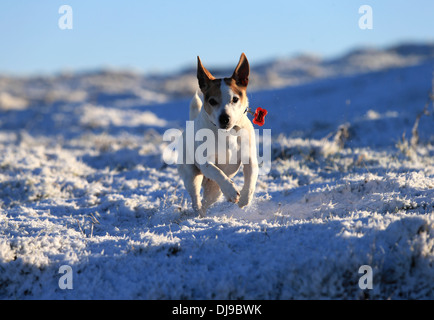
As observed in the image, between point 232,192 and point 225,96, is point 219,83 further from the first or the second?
point 232,192

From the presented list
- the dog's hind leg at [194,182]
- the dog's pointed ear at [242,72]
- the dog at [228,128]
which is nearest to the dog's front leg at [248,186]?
the dog at [228,128]

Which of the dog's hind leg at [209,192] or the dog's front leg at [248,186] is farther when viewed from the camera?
the dog's hind leg at [209,192]

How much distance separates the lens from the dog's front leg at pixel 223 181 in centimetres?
466

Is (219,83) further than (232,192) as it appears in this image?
Yes

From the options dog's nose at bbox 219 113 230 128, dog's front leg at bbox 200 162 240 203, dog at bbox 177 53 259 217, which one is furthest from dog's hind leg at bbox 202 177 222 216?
dog's nose at bbox 219 113 230 128

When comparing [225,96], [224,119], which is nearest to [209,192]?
[224,119]

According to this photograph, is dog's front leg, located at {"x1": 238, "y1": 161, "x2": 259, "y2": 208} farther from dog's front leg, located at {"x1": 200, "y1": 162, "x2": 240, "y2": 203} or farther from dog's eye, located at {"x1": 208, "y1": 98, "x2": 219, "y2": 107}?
dog's eye, located at {"x1": 208, "y1": 98, "x2": 219, "y2": 107}

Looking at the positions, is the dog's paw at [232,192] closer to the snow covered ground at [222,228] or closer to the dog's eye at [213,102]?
the snow covered ground at [222,228]

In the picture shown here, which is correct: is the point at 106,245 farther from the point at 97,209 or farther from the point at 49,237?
the point at 97,209

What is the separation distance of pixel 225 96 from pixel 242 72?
0.59 m

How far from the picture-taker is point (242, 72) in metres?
5.07

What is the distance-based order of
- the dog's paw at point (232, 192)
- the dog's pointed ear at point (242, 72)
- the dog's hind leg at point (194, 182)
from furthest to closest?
the dog's hind leg at point (194, 182), the dog's pointed ear at point (242, 72), the dog's paw at point (232, 192)
